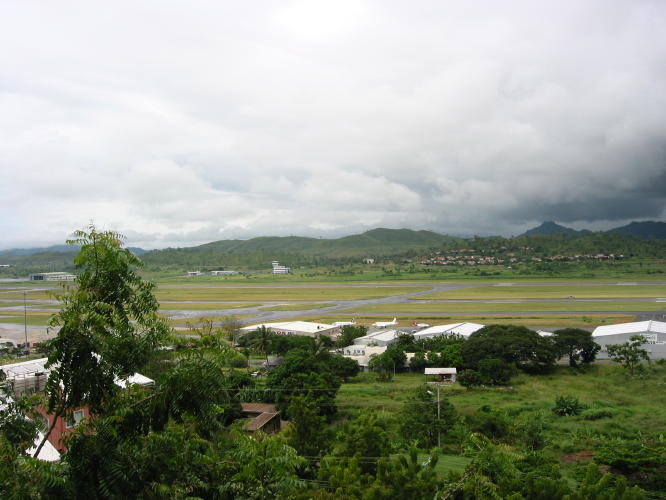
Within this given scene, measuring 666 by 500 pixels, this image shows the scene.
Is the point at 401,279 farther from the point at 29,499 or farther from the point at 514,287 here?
the point at 29,499

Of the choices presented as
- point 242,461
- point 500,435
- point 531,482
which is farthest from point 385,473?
point 500,435

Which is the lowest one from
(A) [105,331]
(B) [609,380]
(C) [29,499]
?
(B) [609,380]

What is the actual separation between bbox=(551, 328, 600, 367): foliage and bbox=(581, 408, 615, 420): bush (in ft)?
31.7

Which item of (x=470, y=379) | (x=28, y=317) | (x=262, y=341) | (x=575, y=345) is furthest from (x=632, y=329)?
(x=28, y=317)

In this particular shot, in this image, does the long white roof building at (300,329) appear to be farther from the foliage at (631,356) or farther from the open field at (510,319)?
the foliage at (631,356)

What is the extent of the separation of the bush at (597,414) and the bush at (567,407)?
51cm

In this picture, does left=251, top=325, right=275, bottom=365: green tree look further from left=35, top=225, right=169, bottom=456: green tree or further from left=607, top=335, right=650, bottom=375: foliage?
left=35, top=225, right=169, bottom=456: green tree

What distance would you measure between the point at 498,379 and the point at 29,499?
30.7 meters

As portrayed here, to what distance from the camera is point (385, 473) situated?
10.3 metres

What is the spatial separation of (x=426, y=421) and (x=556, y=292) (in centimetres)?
6795

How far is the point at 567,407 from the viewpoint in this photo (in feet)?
79.7

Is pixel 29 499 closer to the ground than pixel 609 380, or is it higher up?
higher up

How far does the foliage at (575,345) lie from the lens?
33.4 metres

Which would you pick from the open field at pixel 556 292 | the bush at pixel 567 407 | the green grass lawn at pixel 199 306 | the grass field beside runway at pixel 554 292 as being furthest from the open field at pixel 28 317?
the bush at pixel 567 407
